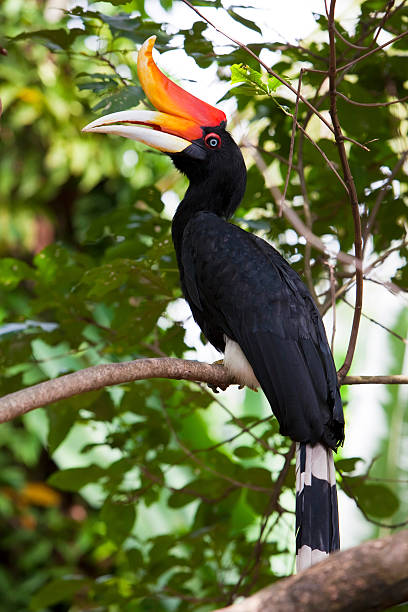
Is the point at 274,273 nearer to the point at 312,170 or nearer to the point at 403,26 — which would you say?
the point at 312,170

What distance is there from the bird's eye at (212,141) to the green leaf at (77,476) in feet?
4.11

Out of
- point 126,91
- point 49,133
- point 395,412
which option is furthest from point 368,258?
point 49,133

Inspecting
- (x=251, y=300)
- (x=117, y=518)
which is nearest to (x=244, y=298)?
(x=251, y=300)

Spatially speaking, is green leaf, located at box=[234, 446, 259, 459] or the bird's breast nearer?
the bird's breast

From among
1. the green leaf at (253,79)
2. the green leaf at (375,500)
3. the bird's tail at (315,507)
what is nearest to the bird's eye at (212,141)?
the green leaf at (253,79)

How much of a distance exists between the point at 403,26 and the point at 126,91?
1.12 m

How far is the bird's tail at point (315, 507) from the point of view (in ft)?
6.49

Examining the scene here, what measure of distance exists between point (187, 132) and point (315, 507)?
1.41m

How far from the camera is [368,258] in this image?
2.67 metres

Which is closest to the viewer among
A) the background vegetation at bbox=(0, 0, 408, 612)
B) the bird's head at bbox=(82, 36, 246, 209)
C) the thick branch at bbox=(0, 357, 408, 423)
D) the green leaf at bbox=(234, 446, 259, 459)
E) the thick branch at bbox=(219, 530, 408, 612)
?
the thick branch at bbox=(219, 530, 408, 612)

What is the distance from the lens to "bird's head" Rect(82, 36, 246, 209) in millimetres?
2564

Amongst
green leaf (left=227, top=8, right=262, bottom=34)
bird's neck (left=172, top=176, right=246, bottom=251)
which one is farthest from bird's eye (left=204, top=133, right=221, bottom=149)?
green leaf (left=227, top=8, right=262, bottom=34)

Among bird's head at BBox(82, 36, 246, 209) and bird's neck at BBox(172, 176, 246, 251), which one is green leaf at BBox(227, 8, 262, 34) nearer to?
bird's head at BBox(82, 36, 246, 209)

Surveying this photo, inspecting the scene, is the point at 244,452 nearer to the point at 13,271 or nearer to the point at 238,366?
the point at 238,366
